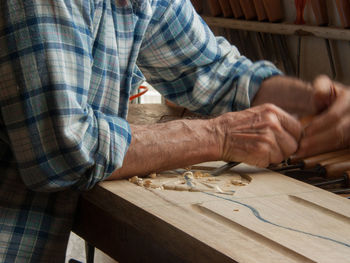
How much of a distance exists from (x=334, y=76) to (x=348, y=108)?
1.22 m

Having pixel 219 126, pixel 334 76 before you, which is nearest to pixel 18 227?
pixel 219 126

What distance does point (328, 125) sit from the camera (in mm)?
1441

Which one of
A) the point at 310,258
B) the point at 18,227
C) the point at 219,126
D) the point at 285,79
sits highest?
the point at 285,79

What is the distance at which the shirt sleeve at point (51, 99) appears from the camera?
3.82 feet

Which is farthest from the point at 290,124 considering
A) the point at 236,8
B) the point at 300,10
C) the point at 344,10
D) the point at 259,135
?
the point at 236,8

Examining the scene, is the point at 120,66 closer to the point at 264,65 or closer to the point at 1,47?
the point at 1,47

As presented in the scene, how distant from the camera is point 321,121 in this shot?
4.71ft

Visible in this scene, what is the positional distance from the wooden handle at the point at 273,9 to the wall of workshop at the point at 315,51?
0.19 ft

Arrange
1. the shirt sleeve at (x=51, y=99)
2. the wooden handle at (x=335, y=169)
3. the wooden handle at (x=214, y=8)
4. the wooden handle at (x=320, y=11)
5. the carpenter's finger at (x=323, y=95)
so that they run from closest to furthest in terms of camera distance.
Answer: the shirt sleeve at (x=51, y=99), the wooden handle at (x=335, y=169), the carpenter's finger at (x=323, y=95), the wooden handle at (x=320, y=11), the wooden handle at (x=214, y=8)

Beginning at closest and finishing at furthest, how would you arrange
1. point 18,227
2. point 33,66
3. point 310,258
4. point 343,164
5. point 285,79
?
point 310,258, point 33,66, point 18,227, point 343,164, point 285,79

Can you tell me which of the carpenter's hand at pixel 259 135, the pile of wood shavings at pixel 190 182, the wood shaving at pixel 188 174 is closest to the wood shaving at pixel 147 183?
the pile of wood shavings at pixel 190 182

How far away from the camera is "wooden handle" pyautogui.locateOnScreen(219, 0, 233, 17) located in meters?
3.09

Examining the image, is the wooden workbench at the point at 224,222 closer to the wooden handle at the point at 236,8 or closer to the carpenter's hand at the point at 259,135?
the carpenter's hand at the point at 259,135

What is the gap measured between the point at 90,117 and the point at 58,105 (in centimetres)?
9
